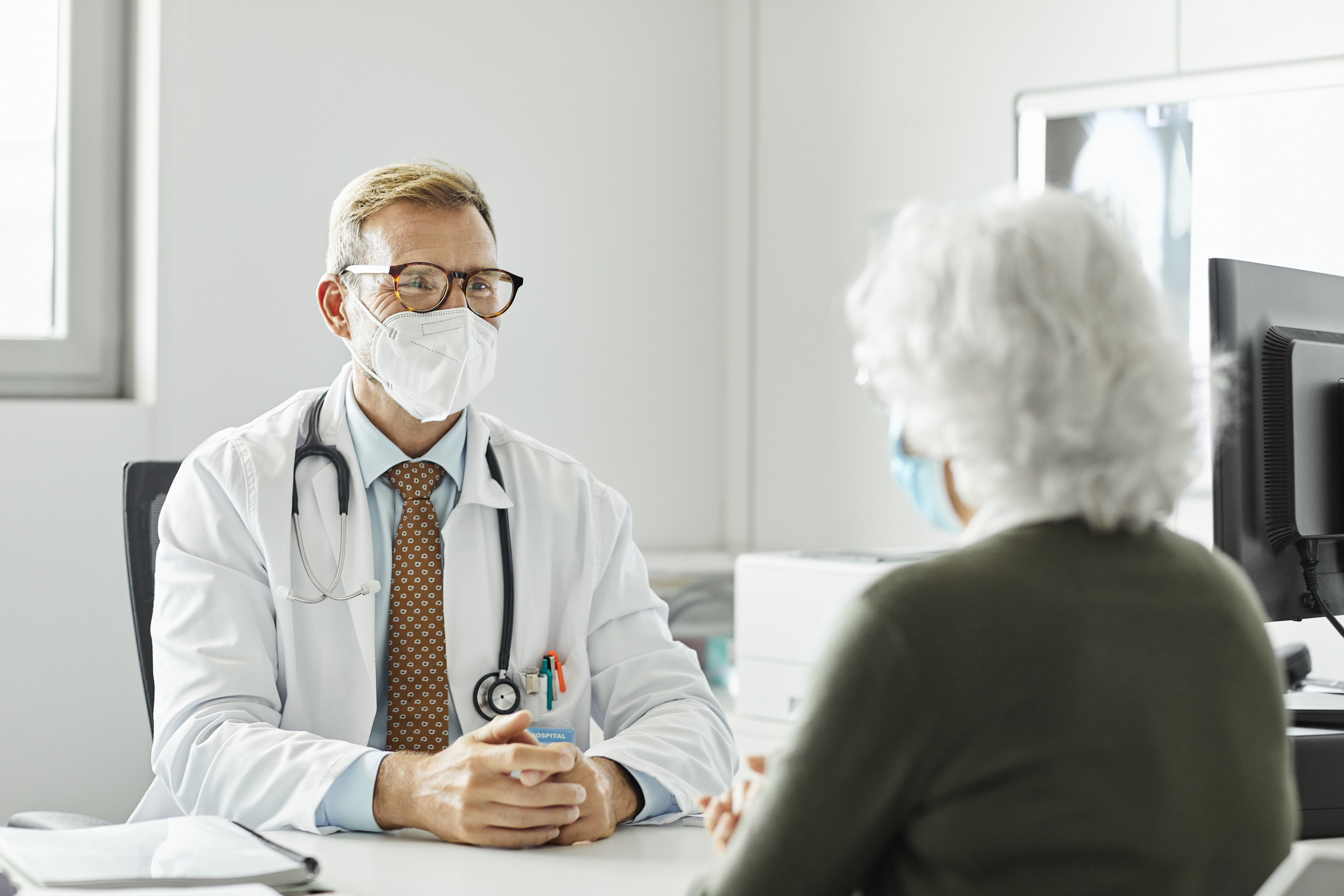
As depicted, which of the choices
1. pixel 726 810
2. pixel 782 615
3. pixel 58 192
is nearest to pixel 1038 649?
pixel 726 810

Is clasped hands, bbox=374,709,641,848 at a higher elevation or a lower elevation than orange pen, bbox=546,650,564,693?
lower

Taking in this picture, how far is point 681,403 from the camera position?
10.5 ft

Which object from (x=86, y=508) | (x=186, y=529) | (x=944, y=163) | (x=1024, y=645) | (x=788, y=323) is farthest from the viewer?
(x=788, y=323)

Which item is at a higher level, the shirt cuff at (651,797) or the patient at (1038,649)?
the patient at (1038,649)

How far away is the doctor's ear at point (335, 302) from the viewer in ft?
5.68

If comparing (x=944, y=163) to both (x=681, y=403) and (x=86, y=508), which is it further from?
(x=86, y=508)

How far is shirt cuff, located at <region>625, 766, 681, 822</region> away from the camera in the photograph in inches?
54.4

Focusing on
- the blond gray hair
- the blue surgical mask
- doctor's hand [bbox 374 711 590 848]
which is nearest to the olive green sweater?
the blue surgical mask

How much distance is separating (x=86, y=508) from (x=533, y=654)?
113cm

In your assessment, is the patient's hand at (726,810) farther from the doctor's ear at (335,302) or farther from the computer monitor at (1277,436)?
the doctor's ear at (335,302)

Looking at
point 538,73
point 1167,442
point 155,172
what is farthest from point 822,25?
point 1167,442

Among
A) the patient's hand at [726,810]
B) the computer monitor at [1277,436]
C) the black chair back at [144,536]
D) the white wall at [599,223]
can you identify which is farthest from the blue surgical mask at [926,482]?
the white wall at [599,223]

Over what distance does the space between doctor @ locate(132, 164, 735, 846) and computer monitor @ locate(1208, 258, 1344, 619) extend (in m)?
0.64

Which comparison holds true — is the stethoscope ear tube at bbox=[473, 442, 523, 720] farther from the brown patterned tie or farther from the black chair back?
the black chair back
